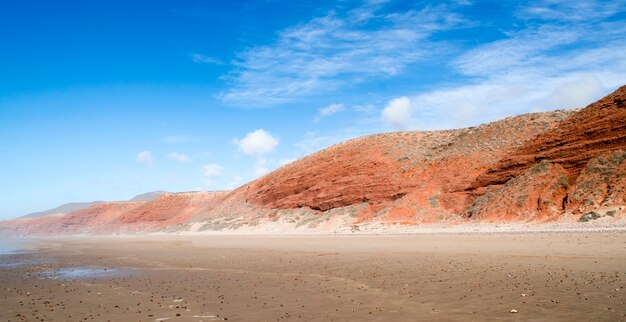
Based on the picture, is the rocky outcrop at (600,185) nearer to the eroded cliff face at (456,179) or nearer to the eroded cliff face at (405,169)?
the eroded cliff face at (456,179)

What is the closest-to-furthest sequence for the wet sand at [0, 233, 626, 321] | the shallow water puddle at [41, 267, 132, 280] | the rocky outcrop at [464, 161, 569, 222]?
the wet sand at [0, 233, 626, 321]
the shallow water puddle at [41, 267, 132, 280]
the rocky outcrop at [464, 161, 569, 222]

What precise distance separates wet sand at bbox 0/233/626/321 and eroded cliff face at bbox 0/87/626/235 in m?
13.6

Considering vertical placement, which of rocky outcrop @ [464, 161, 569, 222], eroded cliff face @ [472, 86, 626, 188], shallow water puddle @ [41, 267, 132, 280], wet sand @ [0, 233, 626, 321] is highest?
eroded cliff face @ [472, 86, 626, 188]

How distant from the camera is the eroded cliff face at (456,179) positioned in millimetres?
31797

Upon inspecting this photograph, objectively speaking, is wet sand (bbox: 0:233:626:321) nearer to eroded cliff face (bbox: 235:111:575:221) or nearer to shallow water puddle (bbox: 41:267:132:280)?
shallow water puddle (bbox: 41:267:132:280)

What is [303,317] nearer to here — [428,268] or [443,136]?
[428,268]

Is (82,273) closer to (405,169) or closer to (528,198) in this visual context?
(528,198)

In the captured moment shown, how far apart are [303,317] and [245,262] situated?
11887mm

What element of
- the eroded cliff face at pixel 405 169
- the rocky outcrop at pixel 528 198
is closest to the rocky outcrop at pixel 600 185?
the rocky outcrop at pixel 528 198

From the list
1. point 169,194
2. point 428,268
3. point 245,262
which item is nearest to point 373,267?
point 428,268

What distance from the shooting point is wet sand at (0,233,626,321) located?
28.1 feet

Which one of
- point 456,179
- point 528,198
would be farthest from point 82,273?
point 456,179

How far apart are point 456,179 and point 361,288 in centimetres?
3462

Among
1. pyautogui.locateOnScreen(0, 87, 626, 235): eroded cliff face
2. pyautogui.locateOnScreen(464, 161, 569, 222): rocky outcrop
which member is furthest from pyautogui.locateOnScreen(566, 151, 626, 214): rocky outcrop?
pyautogui.locateOnScreen(464, 161, 569, 222): rocky outcrop
